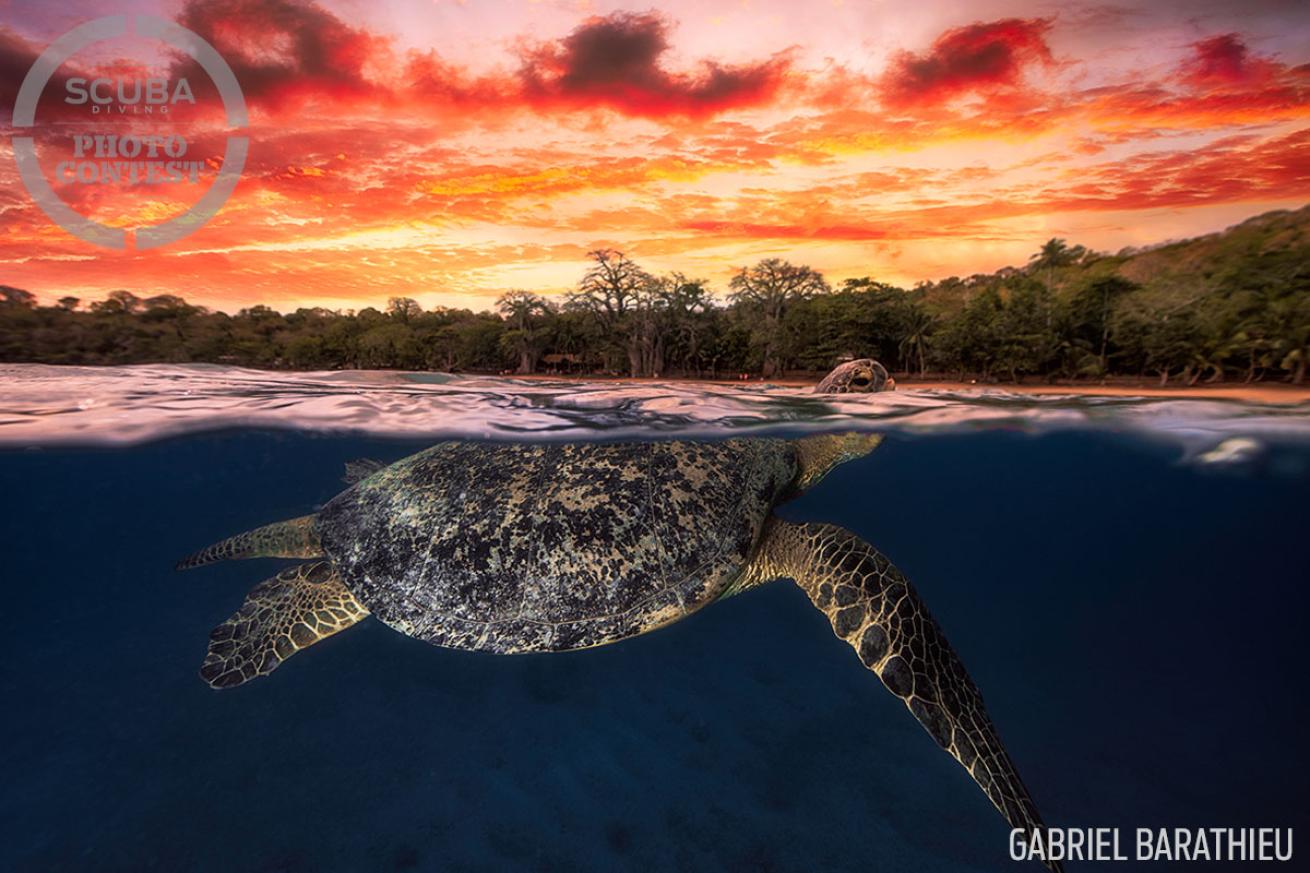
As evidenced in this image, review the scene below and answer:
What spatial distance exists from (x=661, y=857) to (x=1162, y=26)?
10746mm

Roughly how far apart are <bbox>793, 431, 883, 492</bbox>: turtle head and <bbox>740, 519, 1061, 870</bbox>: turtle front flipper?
144 cm

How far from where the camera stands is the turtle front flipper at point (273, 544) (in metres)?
5.10

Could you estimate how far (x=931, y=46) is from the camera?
6.14m

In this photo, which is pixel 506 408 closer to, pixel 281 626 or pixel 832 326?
pixel 281 626

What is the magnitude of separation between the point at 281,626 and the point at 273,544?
114 centimetres

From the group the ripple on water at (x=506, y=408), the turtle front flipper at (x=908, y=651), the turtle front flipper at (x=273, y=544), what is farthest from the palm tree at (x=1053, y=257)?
the turtle front flipper at (x=273, y=544)

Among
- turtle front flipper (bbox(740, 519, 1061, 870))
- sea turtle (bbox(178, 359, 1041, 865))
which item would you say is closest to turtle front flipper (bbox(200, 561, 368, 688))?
sea turtle (bbox(178, 359, 1041, 865))

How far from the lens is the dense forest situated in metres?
8.32

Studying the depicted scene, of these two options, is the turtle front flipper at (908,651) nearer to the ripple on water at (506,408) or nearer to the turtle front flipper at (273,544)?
the turtle front flipper at (273,544)

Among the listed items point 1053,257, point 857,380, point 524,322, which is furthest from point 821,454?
point 524,322

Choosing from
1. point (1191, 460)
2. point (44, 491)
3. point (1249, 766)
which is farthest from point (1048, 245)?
point (44, 491)

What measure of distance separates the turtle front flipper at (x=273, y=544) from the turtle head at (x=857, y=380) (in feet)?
29.0

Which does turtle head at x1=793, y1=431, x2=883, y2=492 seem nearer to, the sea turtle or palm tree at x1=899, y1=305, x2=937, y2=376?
the sea turtle

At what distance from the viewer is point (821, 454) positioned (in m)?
5.76
